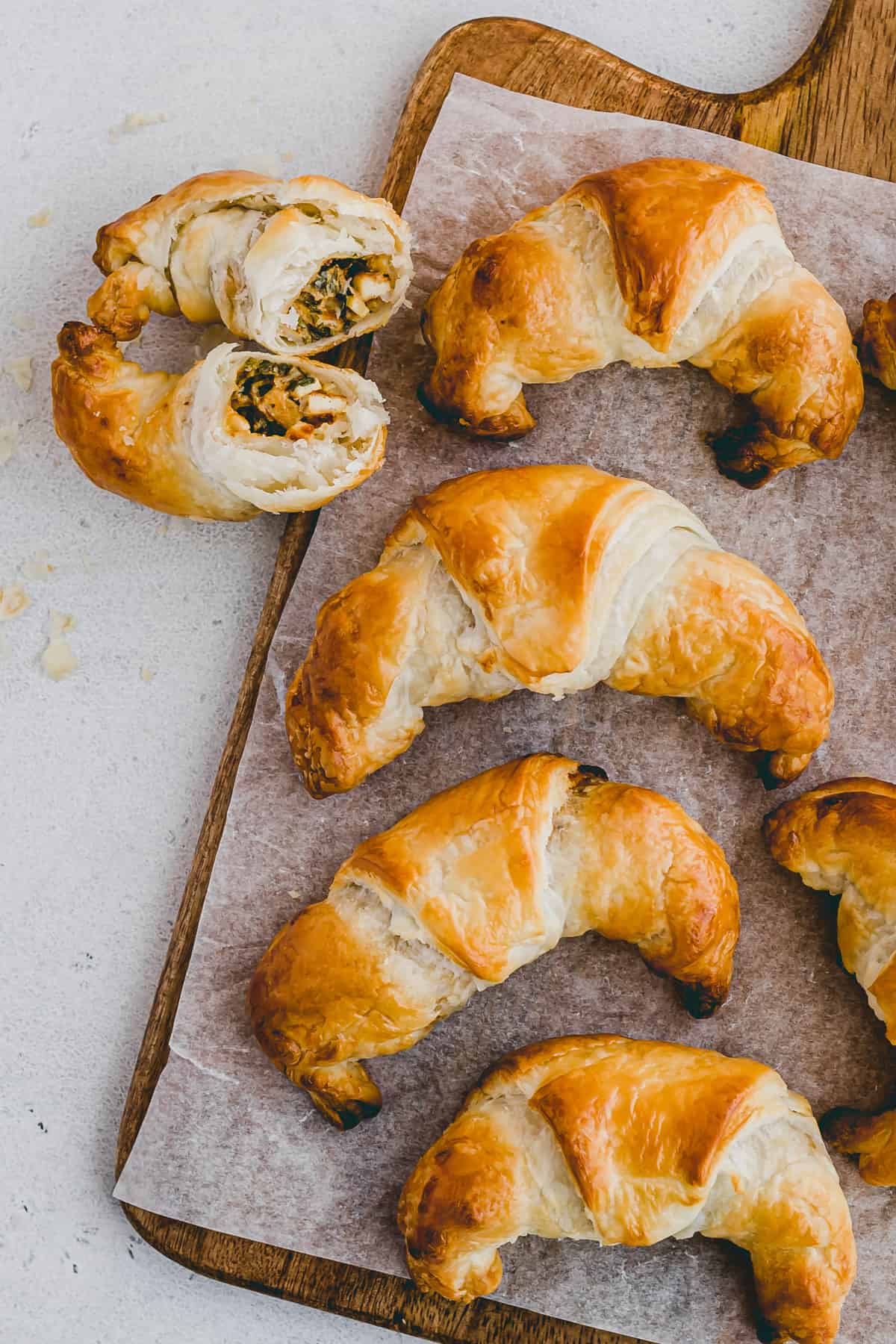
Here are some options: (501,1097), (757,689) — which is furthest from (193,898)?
(757,689)

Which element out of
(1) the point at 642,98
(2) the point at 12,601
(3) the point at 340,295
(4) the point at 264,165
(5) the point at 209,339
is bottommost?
(2) the point at 12,601

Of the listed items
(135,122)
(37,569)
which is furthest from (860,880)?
(135,122)

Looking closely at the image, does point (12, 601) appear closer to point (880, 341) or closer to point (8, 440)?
point (8, 440)

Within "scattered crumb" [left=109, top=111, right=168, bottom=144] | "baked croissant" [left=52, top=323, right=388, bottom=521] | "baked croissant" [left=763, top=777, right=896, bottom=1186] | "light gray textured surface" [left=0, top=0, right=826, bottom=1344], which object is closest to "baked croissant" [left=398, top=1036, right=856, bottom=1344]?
"baked croissant" [left=763, top=777, right=896, bottom=1186]

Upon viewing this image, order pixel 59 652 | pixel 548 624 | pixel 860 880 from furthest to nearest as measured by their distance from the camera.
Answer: pixel 59 652, pixel 860 880, pixel 548 624

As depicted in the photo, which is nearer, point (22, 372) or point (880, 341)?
point (880, 341)

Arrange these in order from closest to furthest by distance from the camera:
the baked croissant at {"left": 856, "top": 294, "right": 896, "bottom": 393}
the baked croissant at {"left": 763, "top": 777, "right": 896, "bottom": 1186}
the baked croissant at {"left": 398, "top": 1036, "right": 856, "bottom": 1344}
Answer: the baked croissant at {"left": 398, "top": 1036, "right": 856, "bottom": 1344} → the baked croissant at {"left": 763, "top": 777, "right": 896, "bottom": 1186} → the baked croissant at {"left": 856, "top": 294, "right": 896, "bottom": 393}

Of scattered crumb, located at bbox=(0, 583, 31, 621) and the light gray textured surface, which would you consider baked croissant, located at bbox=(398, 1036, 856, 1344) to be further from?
scattered crumb, located at bbox=(0, 583, 31, 621)
